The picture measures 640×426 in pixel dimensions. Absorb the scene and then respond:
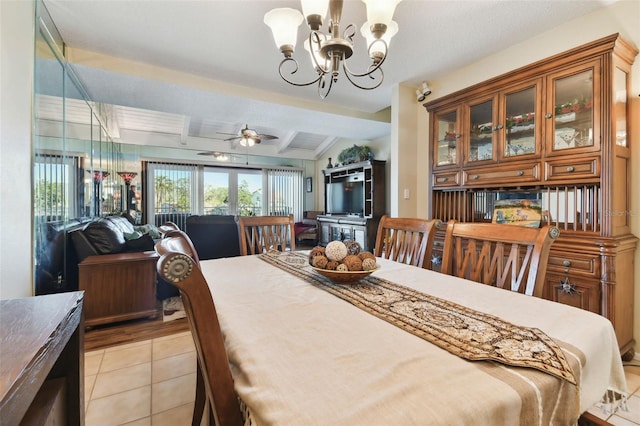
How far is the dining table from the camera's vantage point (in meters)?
0.50

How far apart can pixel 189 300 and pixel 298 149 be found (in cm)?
751

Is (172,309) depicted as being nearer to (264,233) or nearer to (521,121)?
(264,233)

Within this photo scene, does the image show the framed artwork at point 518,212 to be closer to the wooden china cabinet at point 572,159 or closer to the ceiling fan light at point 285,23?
the wooden china cabinet at point 572,159

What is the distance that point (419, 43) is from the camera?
8.00ft

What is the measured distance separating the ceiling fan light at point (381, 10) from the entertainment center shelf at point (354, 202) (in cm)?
384

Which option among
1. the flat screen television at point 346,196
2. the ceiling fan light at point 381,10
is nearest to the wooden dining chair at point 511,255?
the ceiling fan light at point 381,10

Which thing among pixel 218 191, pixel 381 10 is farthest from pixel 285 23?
pixel 218 191

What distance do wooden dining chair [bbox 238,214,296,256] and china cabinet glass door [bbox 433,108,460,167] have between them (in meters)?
1.71

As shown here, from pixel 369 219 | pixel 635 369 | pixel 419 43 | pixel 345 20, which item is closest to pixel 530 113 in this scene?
pixel 419 43

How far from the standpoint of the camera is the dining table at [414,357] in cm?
50

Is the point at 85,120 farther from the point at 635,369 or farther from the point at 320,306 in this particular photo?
the point at 635,369

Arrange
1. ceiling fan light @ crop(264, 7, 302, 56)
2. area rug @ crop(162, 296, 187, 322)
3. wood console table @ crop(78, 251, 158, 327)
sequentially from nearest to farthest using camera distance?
ceiling fan light @ crop(264, 7, 302, 56)
wood console table @ crop(78, 251, 158, 327)
area rug @ crop(162, 296, 187, 322)

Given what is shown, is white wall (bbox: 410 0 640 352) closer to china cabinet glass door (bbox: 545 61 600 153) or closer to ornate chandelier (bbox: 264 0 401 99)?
china cabinet glass door (bbox: 545 61 600 153)

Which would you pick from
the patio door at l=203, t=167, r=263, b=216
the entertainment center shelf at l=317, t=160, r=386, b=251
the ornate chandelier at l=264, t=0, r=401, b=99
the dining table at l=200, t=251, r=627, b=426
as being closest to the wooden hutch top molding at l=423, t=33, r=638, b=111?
the ornate chandelier at l=264, t=0, r=401, b=99
